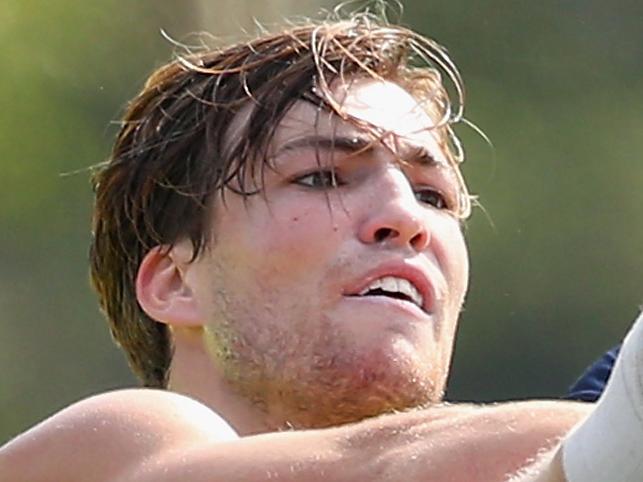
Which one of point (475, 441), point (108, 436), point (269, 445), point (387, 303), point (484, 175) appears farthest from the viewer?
point (484, 175)

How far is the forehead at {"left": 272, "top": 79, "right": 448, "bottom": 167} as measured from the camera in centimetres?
194

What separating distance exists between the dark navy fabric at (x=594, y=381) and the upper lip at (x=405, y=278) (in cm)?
25

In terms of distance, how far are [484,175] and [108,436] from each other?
3.88 meters

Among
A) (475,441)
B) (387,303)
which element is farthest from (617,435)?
(387,303)

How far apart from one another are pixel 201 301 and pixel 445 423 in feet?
2.24

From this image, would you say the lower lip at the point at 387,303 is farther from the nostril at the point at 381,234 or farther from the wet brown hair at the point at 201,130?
the wet brown hair at the point at 201,130

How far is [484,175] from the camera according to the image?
17.5 ft

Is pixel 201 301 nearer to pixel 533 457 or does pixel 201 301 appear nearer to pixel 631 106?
pixel 533 457

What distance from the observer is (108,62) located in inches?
203

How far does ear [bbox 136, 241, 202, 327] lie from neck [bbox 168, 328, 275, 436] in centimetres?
2

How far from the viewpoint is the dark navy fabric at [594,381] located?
2023 millimetres

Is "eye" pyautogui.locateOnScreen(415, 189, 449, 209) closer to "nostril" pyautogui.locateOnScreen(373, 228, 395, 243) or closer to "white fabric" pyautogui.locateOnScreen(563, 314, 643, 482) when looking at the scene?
"nostril" pyautogui.locateOnScreen(373, 228, 395, 243)

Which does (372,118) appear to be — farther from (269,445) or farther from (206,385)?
(269,445)

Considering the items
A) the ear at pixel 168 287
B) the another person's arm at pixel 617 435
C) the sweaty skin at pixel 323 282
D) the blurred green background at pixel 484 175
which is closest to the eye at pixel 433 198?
the sweaty skin at pixel 323 282
